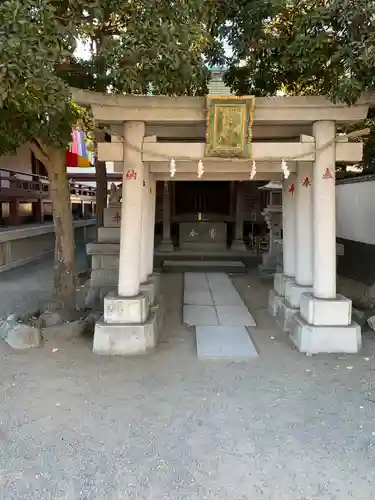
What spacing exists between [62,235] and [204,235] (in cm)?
814

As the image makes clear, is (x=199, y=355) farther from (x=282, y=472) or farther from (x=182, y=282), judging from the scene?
(x=182, y=282)

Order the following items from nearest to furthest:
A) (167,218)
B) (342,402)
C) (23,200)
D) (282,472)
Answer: (282,472), (342,402), (167,218), (23,200)

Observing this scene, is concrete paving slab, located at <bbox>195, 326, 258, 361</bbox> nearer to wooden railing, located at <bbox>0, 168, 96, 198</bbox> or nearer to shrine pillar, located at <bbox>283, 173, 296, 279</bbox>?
shrine pillar, located at <bbox>283, 173, 296, 279</bbox>

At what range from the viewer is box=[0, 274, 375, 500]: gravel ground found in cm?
272

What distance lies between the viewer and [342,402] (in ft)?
12.8

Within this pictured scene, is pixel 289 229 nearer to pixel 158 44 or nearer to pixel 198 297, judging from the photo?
pixel 198 297

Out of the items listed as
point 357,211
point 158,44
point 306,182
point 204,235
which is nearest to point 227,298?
point 306,182

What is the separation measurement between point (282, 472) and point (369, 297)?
526 cm

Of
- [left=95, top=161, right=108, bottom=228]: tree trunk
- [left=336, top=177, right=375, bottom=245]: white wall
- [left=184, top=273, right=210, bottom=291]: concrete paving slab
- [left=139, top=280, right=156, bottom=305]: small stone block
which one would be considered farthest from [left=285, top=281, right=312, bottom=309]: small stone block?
[left=95, top=161, right=108, bottom=228]: tree trunk

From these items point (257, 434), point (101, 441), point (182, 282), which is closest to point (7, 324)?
point (101, 441)

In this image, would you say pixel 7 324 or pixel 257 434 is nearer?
pixel 257 434

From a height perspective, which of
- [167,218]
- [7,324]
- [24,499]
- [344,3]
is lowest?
[24,499]

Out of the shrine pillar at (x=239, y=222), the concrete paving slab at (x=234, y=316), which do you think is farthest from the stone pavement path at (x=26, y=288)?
the shrine pillar at (x=239, y=222)

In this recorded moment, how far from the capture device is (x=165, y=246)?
13.5 metres
